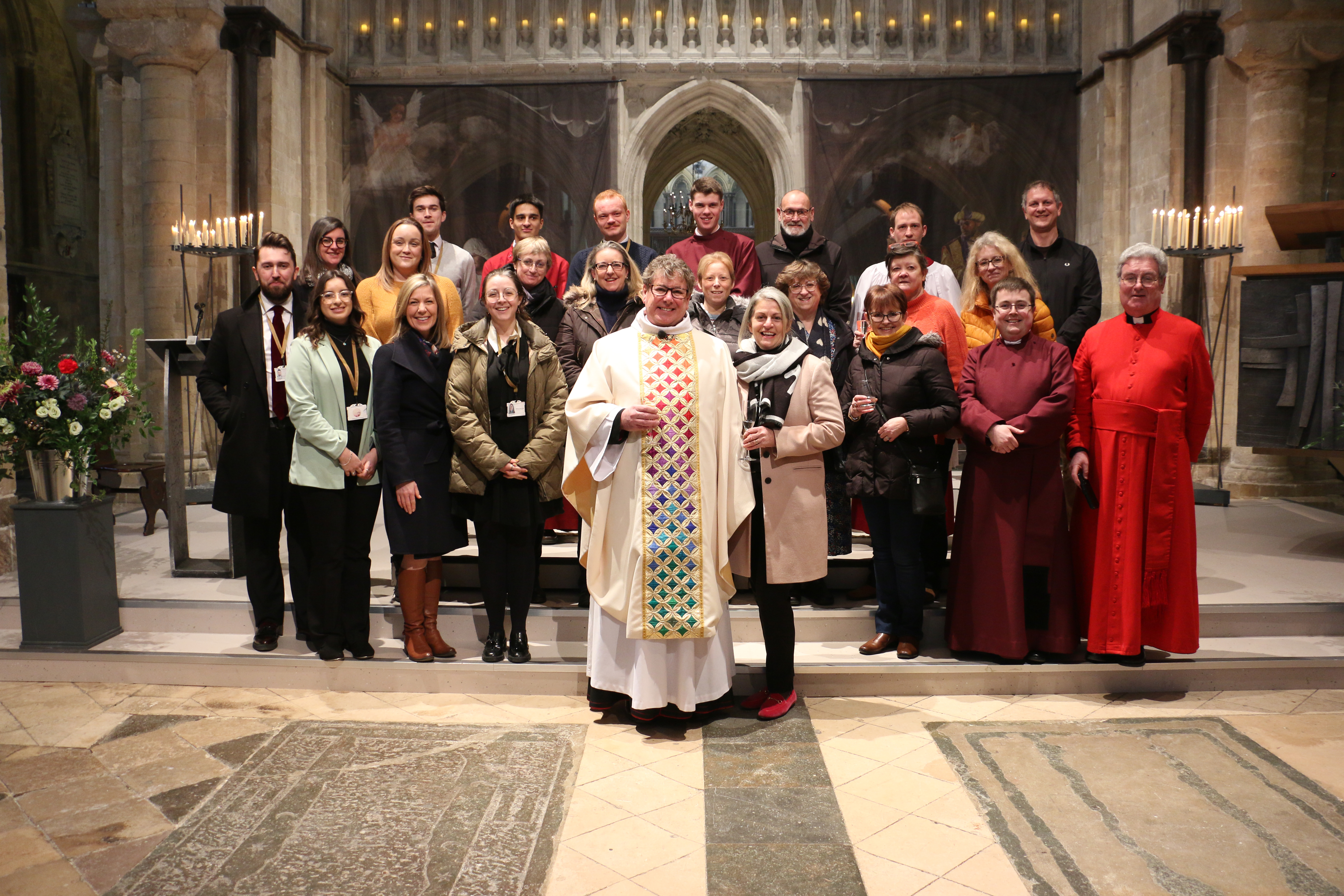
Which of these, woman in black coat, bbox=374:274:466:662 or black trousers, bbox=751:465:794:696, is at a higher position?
woman in black coat, bbox=374:274:466:662

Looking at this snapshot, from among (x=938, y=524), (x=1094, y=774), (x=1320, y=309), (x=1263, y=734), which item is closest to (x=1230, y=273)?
(x=1320, y=309)

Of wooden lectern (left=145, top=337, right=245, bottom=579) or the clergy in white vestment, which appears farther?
wooden lectern (left=145, top=337, right=245, bottom=579)

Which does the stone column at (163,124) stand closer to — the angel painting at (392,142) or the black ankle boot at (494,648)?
the angel painting at (392,142)

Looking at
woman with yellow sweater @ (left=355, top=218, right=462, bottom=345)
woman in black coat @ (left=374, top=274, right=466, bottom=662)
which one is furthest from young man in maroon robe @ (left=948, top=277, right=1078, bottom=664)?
woman with yellow sweater @ (left=355, top=218, right=462, bottom=345)

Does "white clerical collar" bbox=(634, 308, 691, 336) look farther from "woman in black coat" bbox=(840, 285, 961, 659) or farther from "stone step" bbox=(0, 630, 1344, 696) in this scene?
"stone step" bbox=(0, 630, 1344, 696)

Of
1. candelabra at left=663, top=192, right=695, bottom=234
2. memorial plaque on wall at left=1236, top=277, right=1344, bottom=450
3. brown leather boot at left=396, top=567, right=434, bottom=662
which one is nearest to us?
brown leather boot at left=396, top=567, right=434, bottom=662

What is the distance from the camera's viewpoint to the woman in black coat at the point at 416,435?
12.3 ft

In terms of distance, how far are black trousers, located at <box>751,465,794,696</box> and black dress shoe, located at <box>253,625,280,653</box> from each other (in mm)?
2010

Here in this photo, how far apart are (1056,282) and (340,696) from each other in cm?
357

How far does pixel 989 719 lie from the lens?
3.52 meters

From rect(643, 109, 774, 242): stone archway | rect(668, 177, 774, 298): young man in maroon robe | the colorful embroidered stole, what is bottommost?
the colorful embroidered stole

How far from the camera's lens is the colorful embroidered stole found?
3.41 meters

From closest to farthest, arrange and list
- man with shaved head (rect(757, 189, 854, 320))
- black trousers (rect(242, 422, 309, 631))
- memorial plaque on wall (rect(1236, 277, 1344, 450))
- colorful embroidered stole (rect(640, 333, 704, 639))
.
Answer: colorful embroidered stole (rect(640, 333, 704, 639)), black trousers (rect(242, 422, 309, 631)), man with shaved head (rect(757, 189, 854, 320)), memorial plaque on wall (rect(1236, 277, 1344, 450))

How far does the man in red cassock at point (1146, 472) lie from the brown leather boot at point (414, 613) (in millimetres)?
2603
